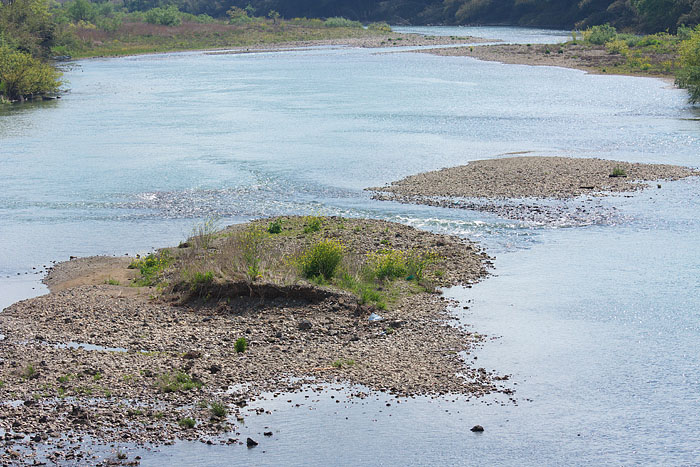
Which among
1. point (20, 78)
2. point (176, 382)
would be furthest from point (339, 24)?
point (176, 382)

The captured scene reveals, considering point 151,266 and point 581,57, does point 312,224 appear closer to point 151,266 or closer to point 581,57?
point 151,266

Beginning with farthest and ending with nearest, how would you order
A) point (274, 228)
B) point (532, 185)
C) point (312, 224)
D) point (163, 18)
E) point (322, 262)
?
point (163, 18) → point (532, 185) → point (312, 224) → point (274, 228) → point (322, 262)

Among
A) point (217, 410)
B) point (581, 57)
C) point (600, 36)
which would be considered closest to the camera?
point (217, 410)

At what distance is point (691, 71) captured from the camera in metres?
39.4

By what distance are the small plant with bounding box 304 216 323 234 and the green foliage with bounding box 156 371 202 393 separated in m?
7.55

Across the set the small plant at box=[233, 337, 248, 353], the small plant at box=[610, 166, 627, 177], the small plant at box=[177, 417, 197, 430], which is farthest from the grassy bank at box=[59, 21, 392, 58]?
the small plant at box=[177, 417, 197, 430]

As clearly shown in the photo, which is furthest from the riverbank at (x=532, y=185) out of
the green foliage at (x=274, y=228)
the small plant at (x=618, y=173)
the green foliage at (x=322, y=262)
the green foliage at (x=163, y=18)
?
the green foliage at (x=163, y=18)

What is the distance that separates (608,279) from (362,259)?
4747 mm

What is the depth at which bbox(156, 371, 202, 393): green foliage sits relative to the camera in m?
10.9

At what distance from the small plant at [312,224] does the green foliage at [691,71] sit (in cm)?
2576

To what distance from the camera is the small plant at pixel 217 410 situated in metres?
10.4

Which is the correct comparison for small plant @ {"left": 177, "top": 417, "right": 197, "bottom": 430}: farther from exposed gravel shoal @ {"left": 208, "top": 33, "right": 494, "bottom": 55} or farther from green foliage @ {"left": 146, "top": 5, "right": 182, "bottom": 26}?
green foliage @ {"left": 146, "top": 5, "right": 182, "bottom": 26}

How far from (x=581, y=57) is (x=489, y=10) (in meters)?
71.6

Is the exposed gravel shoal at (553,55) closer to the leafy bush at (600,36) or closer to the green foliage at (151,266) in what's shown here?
the leafy bush at (600,36)
